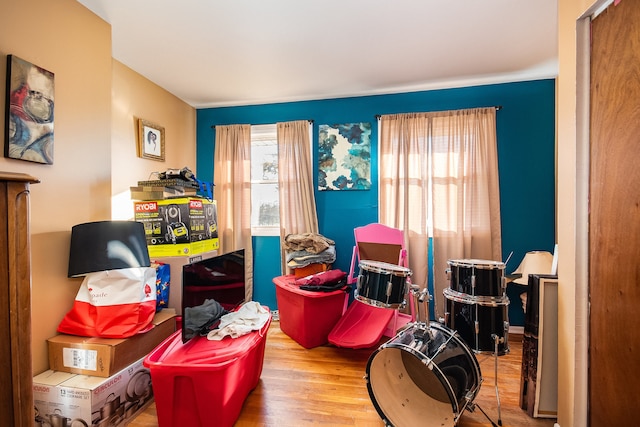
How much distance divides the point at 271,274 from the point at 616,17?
11.0 feet

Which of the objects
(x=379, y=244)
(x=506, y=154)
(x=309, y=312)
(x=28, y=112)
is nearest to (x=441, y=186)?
(x=506, y=154)

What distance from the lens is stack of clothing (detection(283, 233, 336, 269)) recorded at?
300 centimetres

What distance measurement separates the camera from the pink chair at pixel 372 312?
2580 millimetres

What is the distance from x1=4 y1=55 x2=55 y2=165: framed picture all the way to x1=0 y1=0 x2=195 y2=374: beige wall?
40 mm

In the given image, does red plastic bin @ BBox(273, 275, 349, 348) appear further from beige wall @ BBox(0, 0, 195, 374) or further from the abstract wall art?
beige wall @ BBox(0, 0, 195, 374)

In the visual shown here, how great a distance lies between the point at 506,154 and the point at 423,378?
249 centimetres

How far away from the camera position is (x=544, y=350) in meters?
1.73

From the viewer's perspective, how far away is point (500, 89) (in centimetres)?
301

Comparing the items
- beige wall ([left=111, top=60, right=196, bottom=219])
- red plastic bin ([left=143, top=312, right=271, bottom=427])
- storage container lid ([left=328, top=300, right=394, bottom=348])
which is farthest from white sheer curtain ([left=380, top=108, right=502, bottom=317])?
beige wall ([left=111, top=60, right=196, bottom=219])

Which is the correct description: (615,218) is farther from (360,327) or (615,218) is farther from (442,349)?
(360,327)

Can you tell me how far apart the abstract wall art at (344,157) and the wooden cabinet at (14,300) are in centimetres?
261

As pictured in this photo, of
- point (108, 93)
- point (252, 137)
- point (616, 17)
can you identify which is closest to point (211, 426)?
point (108, 93)

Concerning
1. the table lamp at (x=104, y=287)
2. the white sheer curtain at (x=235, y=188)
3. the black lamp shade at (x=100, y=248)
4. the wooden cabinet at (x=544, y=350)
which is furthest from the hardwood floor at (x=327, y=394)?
the white sheer curtain at (x=235, y=188)

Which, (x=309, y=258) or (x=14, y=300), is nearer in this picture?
(x=14, y=300)
